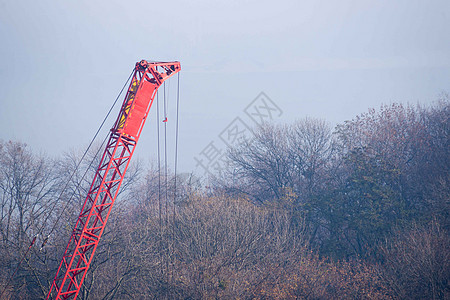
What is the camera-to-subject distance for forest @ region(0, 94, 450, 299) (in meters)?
15.2

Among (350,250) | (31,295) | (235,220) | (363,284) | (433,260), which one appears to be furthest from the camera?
(350,250)

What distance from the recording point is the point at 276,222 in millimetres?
22109

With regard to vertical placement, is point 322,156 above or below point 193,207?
above

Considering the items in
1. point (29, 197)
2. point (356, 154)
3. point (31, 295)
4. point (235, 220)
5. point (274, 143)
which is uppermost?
point (274, 143)

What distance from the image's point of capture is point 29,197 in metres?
29.2

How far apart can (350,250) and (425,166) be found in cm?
748

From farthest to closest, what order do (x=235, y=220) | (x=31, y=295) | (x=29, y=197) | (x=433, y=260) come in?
(x=29, y=197) < (x=235, y=220) < (x=31, y=295) < (x=433, y=260)

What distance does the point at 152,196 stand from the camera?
107 ft

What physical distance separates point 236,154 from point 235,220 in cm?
1256

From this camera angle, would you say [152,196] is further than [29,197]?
Yes

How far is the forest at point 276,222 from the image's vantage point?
15.2 meters

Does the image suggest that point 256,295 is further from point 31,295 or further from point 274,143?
point 274,143

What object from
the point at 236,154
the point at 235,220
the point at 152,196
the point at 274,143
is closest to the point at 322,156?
the point at 274,143

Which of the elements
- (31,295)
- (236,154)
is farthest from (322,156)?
(31,295)
